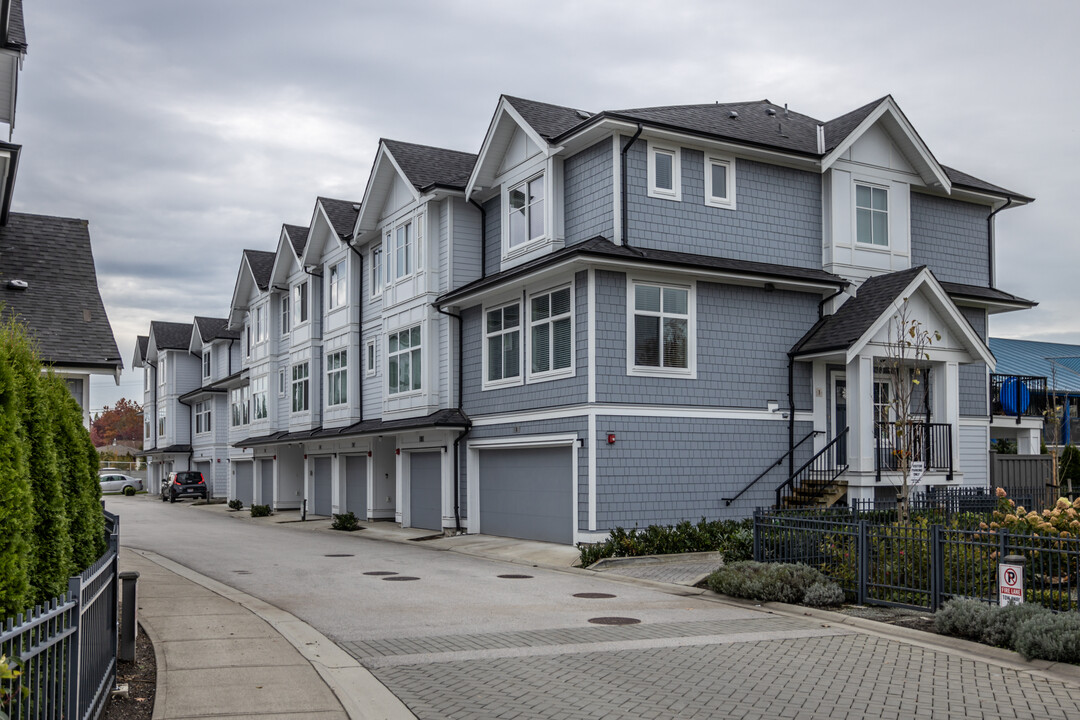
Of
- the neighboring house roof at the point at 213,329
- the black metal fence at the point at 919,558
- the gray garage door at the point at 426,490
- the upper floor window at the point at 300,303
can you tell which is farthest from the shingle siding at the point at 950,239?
the neighboring house roof at the point at 213,329

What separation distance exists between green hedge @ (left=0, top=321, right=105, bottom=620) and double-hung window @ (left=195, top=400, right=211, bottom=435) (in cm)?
4936

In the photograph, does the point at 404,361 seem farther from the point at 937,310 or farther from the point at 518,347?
the point at 937,310

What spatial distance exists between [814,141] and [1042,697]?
19004mm

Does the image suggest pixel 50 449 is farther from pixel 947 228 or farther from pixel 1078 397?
pixel 1078 397

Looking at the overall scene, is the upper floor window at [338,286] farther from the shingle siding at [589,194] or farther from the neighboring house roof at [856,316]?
the neighboring house roof at [856,316]

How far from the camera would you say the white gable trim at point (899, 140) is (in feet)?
80.8

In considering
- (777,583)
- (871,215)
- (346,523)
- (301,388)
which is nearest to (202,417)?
(301,388)

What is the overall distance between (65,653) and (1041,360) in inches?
2082

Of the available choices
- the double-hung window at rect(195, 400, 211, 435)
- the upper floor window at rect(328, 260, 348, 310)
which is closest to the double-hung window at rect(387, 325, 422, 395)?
the upper floor window at rect(328, 260, 348, 310)

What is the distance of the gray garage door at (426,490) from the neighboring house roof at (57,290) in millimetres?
11341

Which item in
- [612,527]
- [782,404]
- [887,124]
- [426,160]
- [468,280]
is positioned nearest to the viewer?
[612,527]

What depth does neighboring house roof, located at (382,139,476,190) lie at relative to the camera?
28672 mm

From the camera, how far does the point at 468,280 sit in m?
27.5

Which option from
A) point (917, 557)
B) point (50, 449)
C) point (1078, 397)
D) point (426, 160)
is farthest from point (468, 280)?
point (1078, 397)
